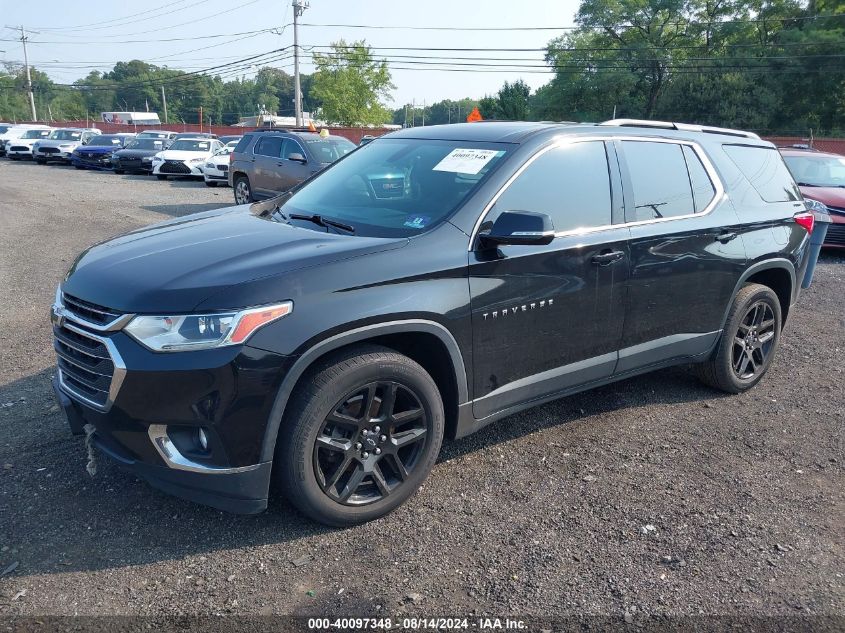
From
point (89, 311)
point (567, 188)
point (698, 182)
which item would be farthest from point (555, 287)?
point (89, 311)

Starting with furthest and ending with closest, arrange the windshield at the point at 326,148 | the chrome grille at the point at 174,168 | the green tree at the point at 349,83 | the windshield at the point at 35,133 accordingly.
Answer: the green tree at the point at 349,83
the windshield at the point at 35,133
the chrome grille at the point at 174,168
the windshield at the point at 326,148

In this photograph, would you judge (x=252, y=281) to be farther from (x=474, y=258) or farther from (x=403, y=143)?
(x=403, y=143)

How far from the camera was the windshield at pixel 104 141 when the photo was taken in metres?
27.9

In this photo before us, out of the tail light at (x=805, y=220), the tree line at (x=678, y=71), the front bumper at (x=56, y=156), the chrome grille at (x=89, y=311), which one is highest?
the tree line at (x=678, y=71)

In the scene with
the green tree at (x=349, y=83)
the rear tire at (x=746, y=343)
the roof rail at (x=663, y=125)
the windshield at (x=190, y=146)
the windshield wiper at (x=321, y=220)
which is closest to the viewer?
the windshield wiper at (x=321, y=220)

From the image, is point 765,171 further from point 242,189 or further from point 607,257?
point 242,189

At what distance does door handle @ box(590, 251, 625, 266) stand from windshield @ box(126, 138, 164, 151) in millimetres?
24838

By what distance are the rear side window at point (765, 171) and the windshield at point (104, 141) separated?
28045 millimetres

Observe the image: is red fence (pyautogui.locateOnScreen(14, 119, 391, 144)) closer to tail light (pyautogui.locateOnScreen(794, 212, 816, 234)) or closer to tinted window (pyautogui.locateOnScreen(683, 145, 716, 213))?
tail light (pyautogui.locateOnScreen(794, 212, 816, 234))

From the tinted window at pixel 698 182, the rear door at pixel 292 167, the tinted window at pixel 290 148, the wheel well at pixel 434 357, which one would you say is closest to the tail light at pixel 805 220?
the tinted window at pixel 698 182

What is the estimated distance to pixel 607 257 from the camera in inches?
152

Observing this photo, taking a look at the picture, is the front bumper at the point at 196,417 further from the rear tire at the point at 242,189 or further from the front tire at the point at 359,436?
the rear tire at the point at 242,189

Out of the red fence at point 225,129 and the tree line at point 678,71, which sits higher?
the tree line at point 678,71

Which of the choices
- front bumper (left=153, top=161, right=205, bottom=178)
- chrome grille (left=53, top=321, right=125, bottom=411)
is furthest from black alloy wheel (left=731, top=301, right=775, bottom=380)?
front bumper (left=153, top=161, right=205, bottom=178)
